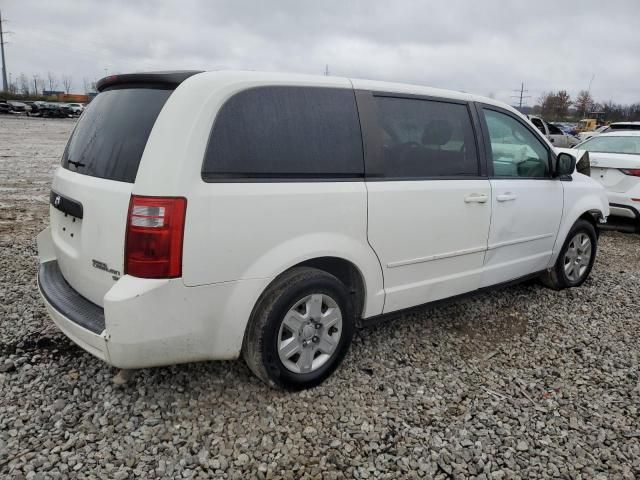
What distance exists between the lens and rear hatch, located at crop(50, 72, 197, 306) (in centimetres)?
250

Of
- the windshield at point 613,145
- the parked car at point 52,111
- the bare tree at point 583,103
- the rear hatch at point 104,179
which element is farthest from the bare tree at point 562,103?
the rear hatch at point 104,179

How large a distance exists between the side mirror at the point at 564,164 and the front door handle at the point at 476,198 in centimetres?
109

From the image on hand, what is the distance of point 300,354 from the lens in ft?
9.62

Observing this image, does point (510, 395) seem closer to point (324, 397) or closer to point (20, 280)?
point (324, 397)

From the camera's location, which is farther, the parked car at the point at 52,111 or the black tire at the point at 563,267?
the parked car at the point at 52,111

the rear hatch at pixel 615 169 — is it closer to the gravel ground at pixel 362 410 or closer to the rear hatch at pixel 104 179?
the gravel ground at pixel 362 410

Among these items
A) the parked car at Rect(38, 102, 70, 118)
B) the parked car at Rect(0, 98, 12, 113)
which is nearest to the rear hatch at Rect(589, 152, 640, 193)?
the parked car at Rect(38, 102, 70, 118)

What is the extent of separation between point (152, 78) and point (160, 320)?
1.26m

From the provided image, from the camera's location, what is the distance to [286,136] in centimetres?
273

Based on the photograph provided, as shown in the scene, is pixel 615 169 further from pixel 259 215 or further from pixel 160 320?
pixel 160 320

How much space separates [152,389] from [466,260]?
227cm

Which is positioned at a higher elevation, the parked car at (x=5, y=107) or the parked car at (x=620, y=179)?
the parked car at (x=620, y=179)

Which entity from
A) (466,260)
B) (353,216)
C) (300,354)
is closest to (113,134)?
(353,216)

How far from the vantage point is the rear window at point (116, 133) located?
2.55 m
